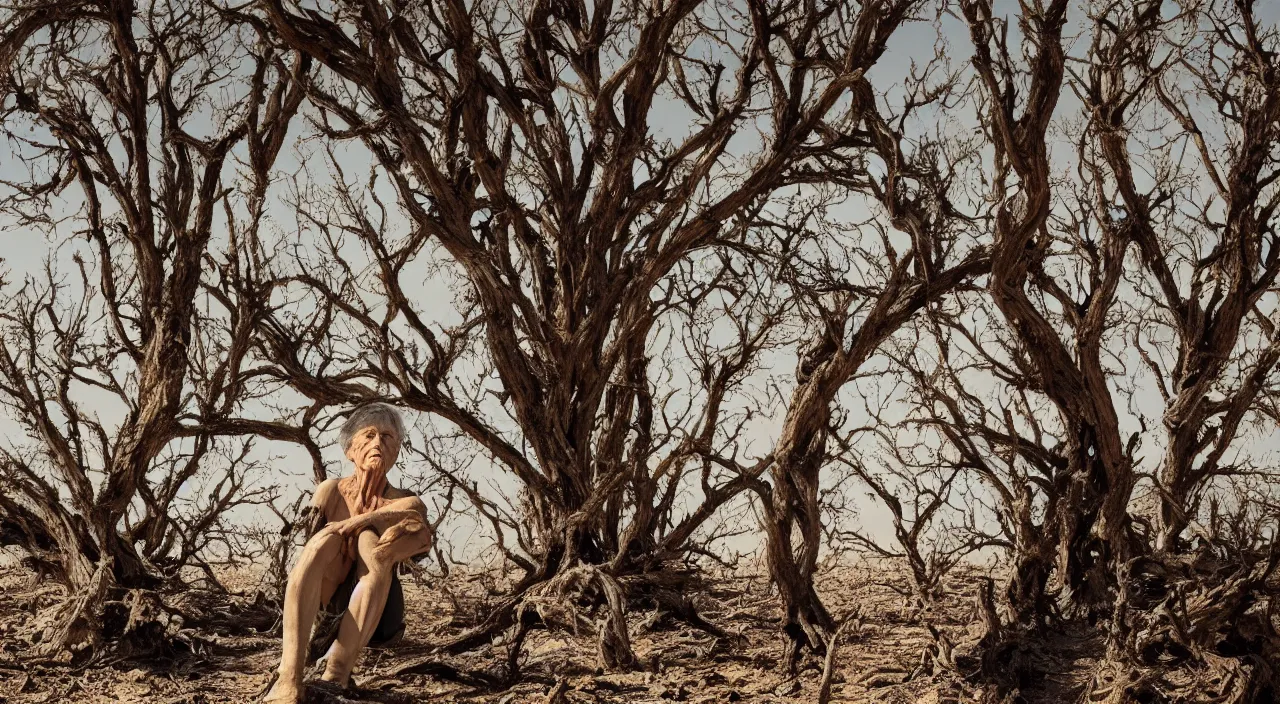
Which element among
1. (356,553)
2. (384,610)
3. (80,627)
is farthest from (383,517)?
(80,627)

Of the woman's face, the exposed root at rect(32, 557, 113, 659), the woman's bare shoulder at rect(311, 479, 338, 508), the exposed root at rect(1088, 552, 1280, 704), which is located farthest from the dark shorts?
the exposed root at rect(1088, 552, 1280, 704)

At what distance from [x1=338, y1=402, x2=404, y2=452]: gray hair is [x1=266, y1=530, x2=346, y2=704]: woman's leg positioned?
1.79 ft

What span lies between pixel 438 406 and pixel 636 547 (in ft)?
6.38

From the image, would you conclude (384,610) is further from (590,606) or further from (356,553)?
(590,606)

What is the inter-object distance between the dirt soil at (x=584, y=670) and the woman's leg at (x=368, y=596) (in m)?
0.18

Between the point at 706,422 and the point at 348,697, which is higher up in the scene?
the point at 706,422

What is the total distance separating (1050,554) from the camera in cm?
905

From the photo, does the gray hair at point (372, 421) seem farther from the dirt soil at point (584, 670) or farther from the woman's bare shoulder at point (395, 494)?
the dirt soil at point (584, 670)

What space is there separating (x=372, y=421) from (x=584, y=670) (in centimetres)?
246

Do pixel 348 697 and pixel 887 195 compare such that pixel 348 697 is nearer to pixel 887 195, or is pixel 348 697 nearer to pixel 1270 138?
pixel 887 195

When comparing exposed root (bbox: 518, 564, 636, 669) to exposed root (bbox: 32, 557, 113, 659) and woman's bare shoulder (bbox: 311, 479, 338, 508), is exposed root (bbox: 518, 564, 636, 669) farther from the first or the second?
exposed root (bbox: 32, 557, 113, 659)

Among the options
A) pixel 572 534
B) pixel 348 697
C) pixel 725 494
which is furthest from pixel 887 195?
pixel 348 697

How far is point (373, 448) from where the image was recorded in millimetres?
6539

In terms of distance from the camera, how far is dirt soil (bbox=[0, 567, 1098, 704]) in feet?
25.0
